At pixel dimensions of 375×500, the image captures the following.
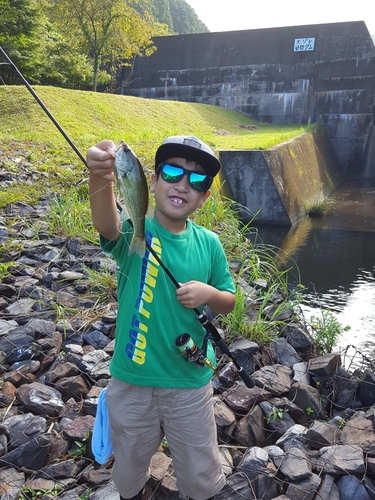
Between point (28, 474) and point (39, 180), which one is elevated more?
point (39, 180)

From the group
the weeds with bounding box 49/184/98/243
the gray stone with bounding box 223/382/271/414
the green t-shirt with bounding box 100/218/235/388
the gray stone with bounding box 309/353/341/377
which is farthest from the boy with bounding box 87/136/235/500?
the weeds with bounding box 49/184/98/243

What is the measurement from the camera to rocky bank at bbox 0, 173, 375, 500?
7.41 feet

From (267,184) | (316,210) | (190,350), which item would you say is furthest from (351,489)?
(316,210)

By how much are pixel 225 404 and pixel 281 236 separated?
7343 millimetres

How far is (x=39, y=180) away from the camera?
23.3 ft

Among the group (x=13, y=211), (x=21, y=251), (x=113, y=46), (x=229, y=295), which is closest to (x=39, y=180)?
(x=13, y=211)

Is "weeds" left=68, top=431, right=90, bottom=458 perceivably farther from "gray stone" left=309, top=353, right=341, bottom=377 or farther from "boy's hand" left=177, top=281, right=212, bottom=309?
"gray stone" left=309, top=353, right=341, bottom=377

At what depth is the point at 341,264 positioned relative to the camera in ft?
26.0

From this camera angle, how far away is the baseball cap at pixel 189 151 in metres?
1.81

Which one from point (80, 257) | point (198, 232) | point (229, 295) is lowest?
point (80, 257)

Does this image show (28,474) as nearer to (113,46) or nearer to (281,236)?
(281,236)

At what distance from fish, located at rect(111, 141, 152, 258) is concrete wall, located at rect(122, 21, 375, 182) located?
62.0ft

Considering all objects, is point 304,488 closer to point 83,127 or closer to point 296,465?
point 296,465

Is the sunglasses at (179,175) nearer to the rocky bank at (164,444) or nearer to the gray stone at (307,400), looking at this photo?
the rocky bank at (164,444)
